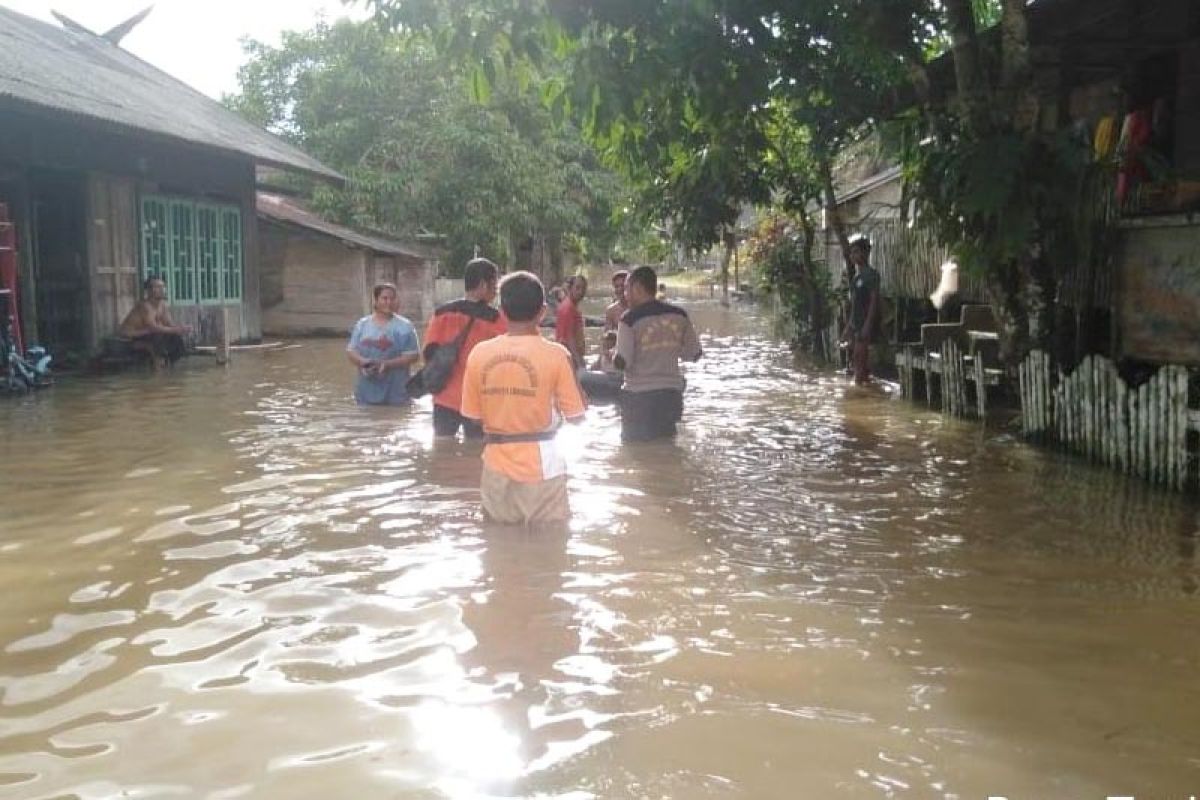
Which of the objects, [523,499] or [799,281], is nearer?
[523,499]

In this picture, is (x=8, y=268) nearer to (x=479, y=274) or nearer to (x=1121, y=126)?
(x=479, y=274)

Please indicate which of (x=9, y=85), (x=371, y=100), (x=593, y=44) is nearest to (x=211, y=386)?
(x=9, y=85)

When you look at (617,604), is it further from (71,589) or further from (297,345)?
(297,345)

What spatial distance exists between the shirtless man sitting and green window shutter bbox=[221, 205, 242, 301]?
290cm

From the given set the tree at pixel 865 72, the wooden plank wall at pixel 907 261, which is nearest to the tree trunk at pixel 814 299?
the wooden plank wall at pixel 907 261

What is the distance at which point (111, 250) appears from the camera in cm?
1519

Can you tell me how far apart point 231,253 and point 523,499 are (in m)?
14.7

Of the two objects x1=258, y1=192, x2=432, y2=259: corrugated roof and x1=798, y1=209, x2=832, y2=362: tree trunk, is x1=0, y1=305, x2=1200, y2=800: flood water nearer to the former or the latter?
x1=798, y1=209, x2=832, y2=362: tree trunk

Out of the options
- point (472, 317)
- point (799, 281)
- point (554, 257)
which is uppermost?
point (554, 257)

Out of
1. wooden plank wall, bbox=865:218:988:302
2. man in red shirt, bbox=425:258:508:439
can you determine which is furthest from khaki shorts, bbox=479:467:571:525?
wooden plank wall, bbox=865:218:988:302

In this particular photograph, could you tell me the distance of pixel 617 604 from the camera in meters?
4.77

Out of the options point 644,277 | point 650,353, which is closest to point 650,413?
point 650,353

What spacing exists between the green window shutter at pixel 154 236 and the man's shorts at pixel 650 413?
993cm

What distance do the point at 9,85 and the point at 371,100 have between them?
17.0m
